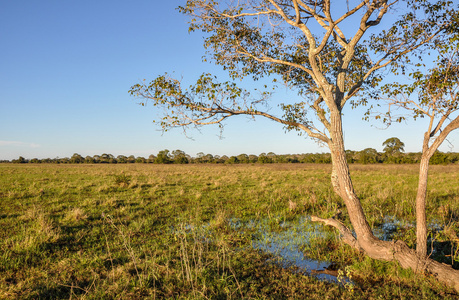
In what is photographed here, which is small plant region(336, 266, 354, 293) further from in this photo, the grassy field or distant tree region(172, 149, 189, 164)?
distant tree region(172, 149, 189, 164)

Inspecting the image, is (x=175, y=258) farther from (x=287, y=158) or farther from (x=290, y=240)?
(x=287, y=158)

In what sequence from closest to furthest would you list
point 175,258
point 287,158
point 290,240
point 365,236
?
point 365,236 < point 175,258 < point 290,240 < point 287,158

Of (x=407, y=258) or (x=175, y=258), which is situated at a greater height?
(x=407, y=258)

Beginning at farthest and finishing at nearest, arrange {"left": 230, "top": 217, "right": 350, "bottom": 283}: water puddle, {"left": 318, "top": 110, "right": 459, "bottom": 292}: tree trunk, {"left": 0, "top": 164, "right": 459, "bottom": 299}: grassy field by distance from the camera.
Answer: {"left": 230, "top": 217, "right": 350, "bottom": 283}: water puddle, {"left": 318, "top": 110, "right": 459, "bottom": 292}: tree trunk, {"left": 0, "top": 164, "right": 459, "bottom": 299}: grassy field

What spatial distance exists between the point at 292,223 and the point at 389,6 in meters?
7.30

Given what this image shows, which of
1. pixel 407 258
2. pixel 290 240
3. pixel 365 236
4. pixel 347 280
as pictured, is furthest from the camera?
pixel 290 240

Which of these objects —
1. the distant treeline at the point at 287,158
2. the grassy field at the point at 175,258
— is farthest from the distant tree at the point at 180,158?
the grassy field at the point at 175,258

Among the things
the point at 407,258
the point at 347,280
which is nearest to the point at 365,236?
the point at 407,258

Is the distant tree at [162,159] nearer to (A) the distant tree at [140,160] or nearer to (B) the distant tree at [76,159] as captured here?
(A) the distant tree at [140,160]

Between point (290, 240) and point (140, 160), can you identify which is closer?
point (290, 240)

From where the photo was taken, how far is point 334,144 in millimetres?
6465

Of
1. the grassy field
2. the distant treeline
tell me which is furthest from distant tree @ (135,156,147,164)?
the grassy field

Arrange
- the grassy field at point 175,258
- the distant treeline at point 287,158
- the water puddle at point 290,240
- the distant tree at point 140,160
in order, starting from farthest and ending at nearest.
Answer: the distant tree at point 140,160
the distant treeline at point 287,158
the water puddle at point 290,240
the grassy field at point 175,258

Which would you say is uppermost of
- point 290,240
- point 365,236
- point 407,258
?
point 365,236
